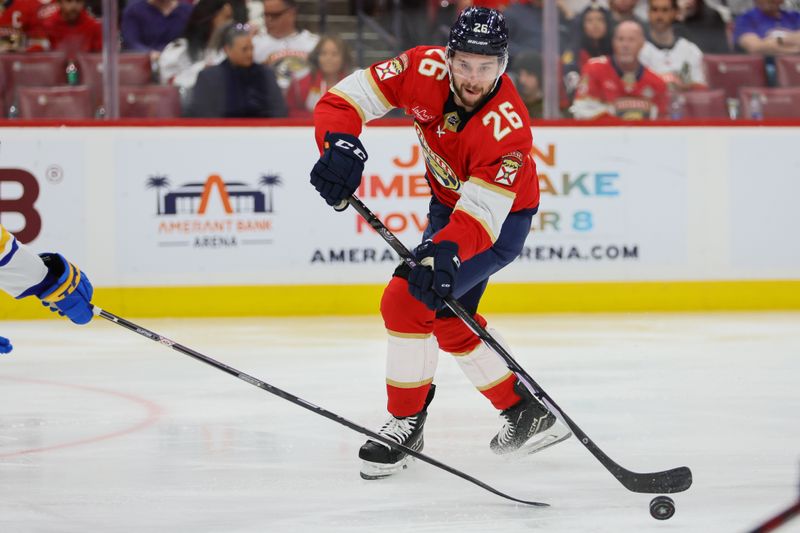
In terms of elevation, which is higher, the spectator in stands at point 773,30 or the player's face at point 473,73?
the spectator in stands at point 773,30

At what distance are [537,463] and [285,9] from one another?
3870 mm

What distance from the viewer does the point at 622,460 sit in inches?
131

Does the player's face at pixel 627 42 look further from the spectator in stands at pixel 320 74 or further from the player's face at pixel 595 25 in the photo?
the spectator in stands at pixel 320 74

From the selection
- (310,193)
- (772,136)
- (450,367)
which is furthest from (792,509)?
(772,136)

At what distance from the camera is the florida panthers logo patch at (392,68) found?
330 centimetres

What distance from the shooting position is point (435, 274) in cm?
290

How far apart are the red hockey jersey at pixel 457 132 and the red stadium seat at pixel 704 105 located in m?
3.65

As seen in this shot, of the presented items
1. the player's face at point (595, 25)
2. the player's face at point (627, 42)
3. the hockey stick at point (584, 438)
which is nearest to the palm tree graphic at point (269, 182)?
the player's face at point (595, 25)

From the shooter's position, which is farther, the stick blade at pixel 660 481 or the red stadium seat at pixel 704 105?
the red stadium seat at pixel 704 105

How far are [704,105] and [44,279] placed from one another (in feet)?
15.5

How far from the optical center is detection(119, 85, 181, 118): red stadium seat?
6.52 meters

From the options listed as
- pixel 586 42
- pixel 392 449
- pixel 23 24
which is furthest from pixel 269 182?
pixel 392 449

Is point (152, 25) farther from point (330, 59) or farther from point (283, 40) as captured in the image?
point (330, 59)

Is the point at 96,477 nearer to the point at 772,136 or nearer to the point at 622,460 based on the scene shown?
the point at 622,460
